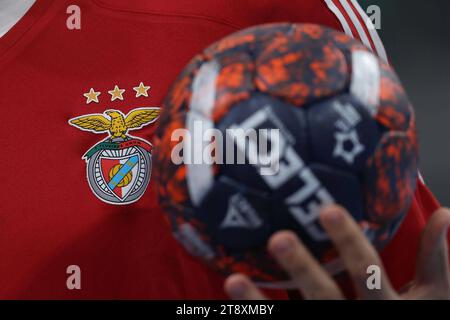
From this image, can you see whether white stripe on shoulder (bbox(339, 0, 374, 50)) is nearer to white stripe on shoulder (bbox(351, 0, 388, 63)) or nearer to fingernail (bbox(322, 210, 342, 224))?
white stripe on shoulder (bbox(351, 0, 388, 63))

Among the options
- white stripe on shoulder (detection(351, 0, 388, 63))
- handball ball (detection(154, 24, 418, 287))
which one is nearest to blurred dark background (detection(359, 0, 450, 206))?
white stripe on shoulder (detection(351, 0, 388, 63))

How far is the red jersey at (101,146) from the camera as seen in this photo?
1287 millimetres

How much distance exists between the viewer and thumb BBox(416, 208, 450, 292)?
3.51 ft

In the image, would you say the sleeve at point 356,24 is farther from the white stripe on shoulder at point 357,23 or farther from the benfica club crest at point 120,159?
the benfica club crest at point 120,159

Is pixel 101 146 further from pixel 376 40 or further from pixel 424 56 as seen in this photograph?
pixel 424 56

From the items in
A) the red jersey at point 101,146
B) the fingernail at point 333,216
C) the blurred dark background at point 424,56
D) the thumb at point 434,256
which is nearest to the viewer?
the fingernail at point 333,216

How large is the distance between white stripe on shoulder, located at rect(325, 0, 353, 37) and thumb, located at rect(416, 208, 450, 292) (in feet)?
1.45

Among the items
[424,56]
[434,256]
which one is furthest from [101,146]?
[424,56]

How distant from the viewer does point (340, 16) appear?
1354 mm

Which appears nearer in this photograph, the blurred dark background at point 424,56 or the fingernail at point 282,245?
the fingernail at point 282,245

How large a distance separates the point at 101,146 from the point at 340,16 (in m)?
0.56

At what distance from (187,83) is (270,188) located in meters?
0.21

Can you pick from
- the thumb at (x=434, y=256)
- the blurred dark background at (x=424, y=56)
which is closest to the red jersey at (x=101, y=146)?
the thumb at (x=434, y=256)

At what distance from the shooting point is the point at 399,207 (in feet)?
3.07
